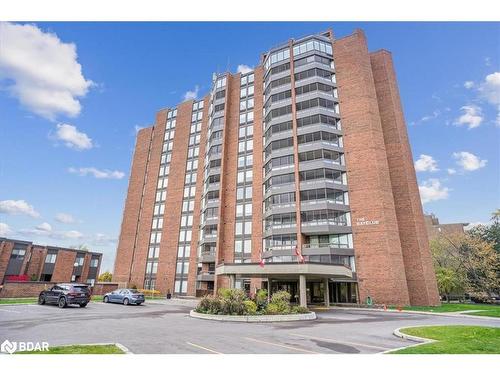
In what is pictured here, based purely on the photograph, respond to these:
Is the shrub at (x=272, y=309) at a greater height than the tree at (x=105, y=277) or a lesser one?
lesser

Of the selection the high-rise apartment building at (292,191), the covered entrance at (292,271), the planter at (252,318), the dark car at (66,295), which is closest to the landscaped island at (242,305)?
the planter at (252,318)

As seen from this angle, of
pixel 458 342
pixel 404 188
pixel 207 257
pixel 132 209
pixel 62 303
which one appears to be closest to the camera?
pixel 458 342

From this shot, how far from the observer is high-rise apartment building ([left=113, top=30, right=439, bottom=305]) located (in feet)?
122

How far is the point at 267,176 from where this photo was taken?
1828 inches

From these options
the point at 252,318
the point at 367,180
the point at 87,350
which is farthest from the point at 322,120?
the point at 87,350

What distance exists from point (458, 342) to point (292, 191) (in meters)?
31.8

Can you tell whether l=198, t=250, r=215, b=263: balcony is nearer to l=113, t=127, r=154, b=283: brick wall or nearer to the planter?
l=113, t=127, r=154, b=283: brick wall

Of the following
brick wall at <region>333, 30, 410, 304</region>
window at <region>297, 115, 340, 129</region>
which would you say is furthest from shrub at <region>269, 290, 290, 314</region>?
window at <region>297, 115, 340, 129</region>

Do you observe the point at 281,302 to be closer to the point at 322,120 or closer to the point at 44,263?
the point at 322,120

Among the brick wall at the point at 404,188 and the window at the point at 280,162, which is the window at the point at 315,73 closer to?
the brick wall at the point at 404,188

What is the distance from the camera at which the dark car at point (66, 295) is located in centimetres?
2366

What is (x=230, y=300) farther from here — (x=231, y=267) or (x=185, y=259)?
(x=185, y=259)

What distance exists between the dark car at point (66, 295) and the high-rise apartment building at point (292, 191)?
1275cm

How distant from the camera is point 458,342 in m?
11.4
